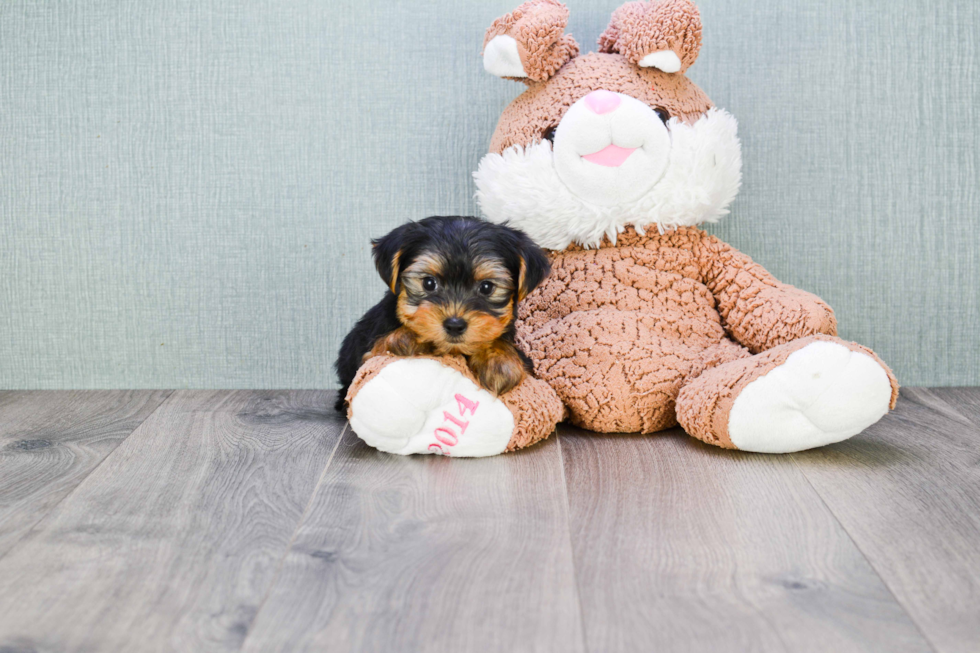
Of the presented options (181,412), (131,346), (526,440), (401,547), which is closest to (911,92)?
(526,440)

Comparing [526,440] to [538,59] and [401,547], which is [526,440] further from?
[538,59]

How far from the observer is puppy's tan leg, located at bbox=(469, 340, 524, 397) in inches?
74.6

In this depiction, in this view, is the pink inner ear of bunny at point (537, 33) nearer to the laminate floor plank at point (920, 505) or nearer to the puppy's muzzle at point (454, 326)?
the puppy's muzzle at point (454, 326)

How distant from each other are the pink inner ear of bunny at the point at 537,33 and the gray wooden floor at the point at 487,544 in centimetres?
97

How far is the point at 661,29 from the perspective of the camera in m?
2.08

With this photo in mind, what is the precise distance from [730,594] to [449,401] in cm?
80

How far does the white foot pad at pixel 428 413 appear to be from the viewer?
6.05 feet

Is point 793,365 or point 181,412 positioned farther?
point 181,412

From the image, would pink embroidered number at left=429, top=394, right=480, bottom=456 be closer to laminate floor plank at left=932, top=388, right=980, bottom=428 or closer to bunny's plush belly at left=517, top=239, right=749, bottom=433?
bunny's plush belly at left=517, top=239, right=749, bottom=433

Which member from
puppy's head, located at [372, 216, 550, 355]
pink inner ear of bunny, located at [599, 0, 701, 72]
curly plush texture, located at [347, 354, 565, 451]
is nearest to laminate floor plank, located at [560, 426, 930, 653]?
curly plush texture, located at [347, 354, 565, 451]

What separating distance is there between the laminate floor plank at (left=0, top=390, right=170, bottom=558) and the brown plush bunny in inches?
26.1

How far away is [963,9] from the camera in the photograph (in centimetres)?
251

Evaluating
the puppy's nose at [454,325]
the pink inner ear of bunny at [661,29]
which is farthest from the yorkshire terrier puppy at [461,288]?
the pink inner ear of bunny at [661,29]

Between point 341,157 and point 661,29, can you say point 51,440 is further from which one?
point 661,29
